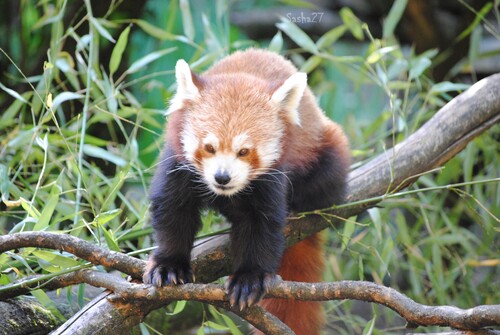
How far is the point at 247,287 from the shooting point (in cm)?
221

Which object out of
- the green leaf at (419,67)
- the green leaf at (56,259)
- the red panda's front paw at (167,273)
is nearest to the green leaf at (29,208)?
the green leaf at (56,259)

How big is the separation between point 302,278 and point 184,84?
946mm

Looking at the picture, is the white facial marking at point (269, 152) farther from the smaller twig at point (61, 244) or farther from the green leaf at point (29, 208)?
the green leaf at point (29, 208)

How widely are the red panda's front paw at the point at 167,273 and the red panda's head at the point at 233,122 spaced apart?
29 centimetres

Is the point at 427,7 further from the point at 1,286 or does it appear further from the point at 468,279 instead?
the point at 1,286

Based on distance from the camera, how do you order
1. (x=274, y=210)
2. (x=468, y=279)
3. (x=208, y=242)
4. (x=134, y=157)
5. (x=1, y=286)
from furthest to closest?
1. (x=468, y=279)
2. (x=134, y=157)
3. (x=208, y=242)
4. (x=274, y=210)
5. (x=1, y=286)

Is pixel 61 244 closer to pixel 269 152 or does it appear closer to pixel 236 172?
pixel 236 172

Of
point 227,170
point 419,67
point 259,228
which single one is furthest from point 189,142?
point 419,67

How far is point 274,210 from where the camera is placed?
7.90 feet

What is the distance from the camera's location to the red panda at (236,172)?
2.28 m

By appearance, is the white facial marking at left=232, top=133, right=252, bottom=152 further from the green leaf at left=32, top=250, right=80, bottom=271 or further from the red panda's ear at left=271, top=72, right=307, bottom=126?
the green leaf at left=32, top=250, right=80, bottom=271

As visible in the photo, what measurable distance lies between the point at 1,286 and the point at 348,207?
54.3 inches

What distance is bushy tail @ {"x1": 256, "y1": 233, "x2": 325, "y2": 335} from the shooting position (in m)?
2.64

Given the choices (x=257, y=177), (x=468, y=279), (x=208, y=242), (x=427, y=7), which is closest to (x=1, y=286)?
(x=208, y=242)
